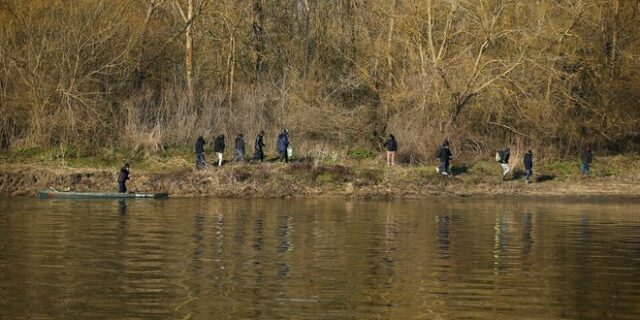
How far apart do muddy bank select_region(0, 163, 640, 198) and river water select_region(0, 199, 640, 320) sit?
7.49 meters

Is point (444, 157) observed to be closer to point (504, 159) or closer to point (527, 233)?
point (504, 159)

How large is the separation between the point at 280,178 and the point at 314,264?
22.8 metres

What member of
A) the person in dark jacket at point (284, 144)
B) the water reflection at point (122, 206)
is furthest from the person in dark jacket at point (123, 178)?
the person in dark jacket at point (284, 144)

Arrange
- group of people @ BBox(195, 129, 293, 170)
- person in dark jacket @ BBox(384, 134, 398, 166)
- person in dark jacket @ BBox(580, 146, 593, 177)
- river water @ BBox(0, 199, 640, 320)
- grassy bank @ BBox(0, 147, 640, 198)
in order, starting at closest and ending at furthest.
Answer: river water @ BBox(0, 199, 640, 320), grassy bank @ BBox(0, 147, 640, 198), group of people @ BBox(195, 129, 293, 170), person in dark jacket @ BBox(384, 134, 398, 166), person in dark jacket @ BBox(580, 146, 593, 177)

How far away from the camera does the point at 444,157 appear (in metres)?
45.8

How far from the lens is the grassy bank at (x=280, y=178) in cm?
4347

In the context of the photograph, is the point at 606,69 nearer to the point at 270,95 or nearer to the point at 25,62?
the point at 270,95

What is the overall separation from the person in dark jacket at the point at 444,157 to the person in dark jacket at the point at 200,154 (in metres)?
9.99

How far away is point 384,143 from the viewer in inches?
2025

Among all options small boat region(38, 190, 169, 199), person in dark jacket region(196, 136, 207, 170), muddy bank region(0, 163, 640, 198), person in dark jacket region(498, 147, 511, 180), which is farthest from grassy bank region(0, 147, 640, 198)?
small boat region(38, 190, 169, 199)

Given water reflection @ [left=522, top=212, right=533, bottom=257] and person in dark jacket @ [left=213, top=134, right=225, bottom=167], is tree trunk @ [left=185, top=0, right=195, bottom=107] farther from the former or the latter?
water reflection @ [left=522, top=212, right=533, bottom=257]

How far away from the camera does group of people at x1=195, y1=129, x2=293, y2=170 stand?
150 ft

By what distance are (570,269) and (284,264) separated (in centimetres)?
571

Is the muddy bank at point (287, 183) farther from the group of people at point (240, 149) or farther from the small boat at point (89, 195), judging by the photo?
the small boat at point (89, 195)
